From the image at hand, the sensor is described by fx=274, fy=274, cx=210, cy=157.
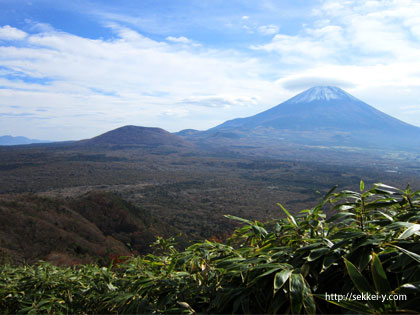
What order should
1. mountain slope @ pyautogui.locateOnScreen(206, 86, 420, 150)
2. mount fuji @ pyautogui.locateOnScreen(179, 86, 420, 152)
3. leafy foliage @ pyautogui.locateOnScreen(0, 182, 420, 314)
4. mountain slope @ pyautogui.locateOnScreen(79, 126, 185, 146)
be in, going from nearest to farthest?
leafy foliage @ pyautogui.locateOnScreen(0, 182, 420, 314) < mountain slope @ pyautogui.locateOnScreen(79, 126, 185, 146) < mount fuji @ pyautogui.locateOnScreen(179, 86, 420, 152) < mountain slope @ pyautogui.locateOnScreen(206, 86, 420, 150)

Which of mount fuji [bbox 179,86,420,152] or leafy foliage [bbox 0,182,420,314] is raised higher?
mount fuji [bbox 179,86,420,152]

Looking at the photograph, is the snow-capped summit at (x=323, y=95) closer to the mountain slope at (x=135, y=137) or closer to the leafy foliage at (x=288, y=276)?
the mountain slope at (x=135, y=137)

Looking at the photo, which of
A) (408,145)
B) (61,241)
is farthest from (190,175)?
(408,145)

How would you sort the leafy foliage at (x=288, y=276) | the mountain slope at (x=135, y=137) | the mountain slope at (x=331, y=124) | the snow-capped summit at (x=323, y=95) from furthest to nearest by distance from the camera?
1. the snow-capped summit at (x=323, y=95)
2. the mountain slope at (x=331, y=124)
3. the mountain slope at (x=135, y=137)
4. the leafy foliage at (x=288, y=276)

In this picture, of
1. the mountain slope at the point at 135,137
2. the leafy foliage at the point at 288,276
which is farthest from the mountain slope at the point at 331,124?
the leafy foliage at the point at 288,276

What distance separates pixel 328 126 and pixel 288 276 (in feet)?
544

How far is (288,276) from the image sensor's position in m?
0.72

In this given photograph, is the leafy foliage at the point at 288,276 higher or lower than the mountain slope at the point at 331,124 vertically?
lower

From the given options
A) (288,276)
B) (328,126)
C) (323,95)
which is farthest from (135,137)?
(323,95)

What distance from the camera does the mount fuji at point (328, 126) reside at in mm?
132125

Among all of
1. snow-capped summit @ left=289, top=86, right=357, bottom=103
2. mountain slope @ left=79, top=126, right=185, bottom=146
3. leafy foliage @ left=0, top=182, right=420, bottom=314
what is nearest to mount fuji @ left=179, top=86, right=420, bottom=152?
snow-capped summit @ left=289, top=86, right=357, bottom=103

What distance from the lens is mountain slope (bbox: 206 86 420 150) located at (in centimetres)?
13369

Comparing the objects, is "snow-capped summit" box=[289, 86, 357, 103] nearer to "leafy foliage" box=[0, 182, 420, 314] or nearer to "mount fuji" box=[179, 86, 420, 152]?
"mount fuji" box=[179, 86, 420, 152]

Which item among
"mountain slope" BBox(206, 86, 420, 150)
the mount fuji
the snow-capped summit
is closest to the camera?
the mount fuji
